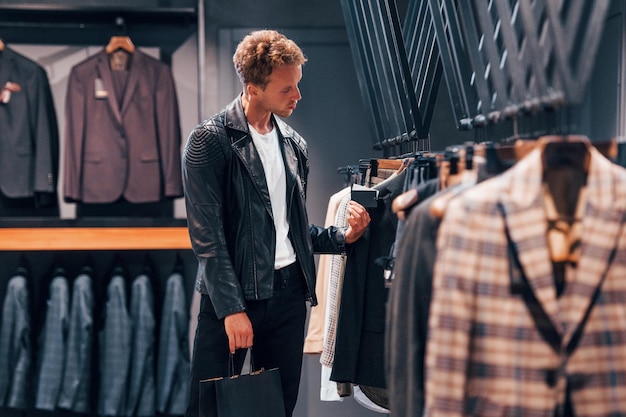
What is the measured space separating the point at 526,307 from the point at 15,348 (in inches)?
125

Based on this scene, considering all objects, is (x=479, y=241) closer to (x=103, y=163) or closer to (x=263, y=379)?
(x=263, y=379)

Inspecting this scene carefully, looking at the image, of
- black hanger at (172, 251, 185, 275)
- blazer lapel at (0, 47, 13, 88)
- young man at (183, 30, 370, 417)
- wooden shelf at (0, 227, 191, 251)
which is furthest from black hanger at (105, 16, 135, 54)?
young man at (183, 30, 370, 417)

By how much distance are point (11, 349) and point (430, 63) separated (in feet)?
8.13

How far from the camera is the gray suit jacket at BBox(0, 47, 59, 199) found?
4082 millimetres

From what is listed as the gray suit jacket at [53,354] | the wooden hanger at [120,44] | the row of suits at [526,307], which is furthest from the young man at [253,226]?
the wooden hanger at [120,44]

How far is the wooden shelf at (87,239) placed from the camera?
155 inches

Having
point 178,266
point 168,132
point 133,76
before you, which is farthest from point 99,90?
point 178,266

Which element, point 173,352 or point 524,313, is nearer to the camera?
point 524,313

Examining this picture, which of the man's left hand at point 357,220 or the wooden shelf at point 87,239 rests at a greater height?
the man's left hand at point 357,220

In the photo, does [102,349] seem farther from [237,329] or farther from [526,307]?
[526,307]

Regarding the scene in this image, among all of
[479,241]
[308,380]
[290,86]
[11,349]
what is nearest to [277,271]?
[290,86]

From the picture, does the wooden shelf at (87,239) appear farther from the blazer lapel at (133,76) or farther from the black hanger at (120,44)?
the black hanger at (120,44)

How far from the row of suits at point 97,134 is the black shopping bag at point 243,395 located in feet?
6.01

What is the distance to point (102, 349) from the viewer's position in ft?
13.5
